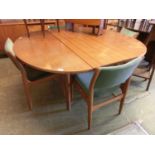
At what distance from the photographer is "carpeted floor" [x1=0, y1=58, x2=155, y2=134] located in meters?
1.54

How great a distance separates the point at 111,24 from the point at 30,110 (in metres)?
2.22

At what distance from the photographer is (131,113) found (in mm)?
1739

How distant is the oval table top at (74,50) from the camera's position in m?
1.21

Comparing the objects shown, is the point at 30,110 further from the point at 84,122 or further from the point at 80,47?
the point at 80,47

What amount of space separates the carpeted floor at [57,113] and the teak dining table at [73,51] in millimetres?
354

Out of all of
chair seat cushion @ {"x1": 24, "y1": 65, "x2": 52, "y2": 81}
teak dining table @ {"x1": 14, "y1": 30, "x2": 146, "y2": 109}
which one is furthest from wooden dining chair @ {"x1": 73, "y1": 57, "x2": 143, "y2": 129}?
chair seat cushion @ {"x1": 24, "y1": 65, "x2": 52, "y2": 81}

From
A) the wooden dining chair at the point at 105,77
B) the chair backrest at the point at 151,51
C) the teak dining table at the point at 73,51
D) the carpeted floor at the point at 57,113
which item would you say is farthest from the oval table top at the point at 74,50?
the carpeted floor at the point at 57,113

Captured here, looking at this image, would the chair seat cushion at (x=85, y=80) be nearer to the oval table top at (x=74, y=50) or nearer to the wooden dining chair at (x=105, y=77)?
the wooden dining chair at (x=105, y=77)

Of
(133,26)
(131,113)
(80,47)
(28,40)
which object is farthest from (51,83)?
(133,26)

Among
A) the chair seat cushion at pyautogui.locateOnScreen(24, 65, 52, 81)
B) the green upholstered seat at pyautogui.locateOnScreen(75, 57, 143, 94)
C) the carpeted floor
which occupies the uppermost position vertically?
the green upholstered seat at pyautogui.locateOnScreen(75, 57, 143, 94)

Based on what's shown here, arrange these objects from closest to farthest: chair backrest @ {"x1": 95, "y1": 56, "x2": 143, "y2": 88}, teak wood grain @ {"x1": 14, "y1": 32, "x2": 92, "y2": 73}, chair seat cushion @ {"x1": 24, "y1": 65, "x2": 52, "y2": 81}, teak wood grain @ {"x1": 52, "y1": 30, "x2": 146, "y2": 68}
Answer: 1. chair backrest @ {"x1": 95, "y1": 56, "x2": 143, "y2": 88}
2. teak wood grain @ {"x1": 14, "y1": 32, "x2": 92, "y2": 73}
3. teak wood grain @ {"x1": 52, "y1": 30, "x2": 146, "y2": 68}
4. chair seat cushion @ {"x1": 24, "y1": 65, "x2": 52, "y2": 81}

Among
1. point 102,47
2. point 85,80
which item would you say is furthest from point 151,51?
point 85,80

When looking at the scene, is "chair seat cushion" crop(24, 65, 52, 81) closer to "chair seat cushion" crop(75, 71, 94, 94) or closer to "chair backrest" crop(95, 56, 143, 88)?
"chair seat cushion" crop(75, 71, 94, 94)

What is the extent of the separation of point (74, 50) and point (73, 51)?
0.02 meters
